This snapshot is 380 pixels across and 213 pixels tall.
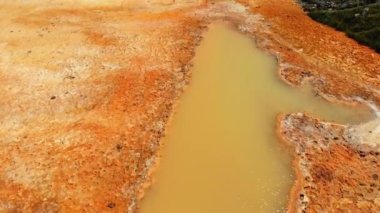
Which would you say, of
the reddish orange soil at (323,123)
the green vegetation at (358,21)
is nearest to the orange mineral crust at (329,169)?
the reddish orange soil at (323,123)

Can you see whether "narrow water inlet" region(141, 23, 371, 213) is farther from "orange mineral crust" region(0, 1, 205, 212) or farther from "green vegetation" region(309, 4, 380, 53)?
"green vegetation" region(309, 4, 380, 53)

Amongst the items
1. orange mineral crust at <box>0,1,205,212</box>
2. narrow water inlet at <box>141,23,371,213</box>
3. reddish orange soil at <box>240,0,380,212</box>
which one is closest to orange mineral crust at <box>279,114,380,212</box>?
reddish orange soil at <box>240,0,380,212</box>

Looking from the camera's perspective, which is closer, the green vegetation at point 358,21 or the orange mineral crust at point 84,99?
the orange mineral crust at point 84,99

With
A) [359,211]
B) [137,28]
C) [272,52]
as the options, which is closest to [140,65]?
[137,28]

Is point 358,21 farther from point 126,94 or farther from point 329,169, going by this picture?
point 126,94

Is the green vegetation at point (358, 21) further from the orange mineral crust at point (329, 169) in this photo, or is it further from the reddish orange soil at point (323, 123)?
the orange mineral crust at point (329, 169)

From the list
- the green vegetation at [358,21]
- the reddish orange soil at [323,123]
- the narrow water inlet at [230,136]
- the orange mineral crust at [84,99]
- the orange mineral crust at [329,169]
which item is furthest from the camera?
the green vegetation at [358,21]

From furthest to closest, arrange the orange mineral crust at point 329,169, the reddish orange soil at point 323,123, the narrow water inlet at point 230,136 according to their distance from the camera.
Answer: the reddish orange soil at point 323,123 → the narrow water inlet at point 230,136 → the orange mineral crust at point 329,169
